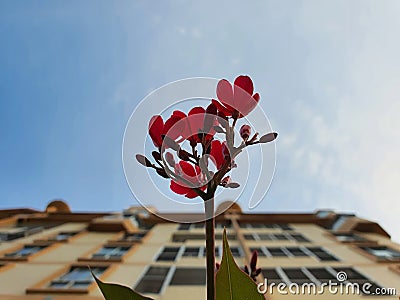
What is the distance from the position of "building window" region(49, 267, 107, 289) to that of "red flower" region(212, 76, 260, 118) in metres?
8.86

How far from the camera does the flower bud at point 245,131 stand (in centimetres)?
82

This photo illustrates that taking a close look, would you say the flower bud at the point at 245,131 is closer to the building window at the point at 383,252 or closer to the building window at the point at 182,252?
the building window at the point at 182,252

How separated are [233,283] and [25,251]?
13.6 meters

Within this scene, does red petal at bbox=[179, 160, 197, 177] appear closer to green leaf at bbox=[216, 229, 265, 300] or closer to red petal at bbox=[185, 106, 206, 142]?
red petal at bbox=[185, 106, 206, 142]

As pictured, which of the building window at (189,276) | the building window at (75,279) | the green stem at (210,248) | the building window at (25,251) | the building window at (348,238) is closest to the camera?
the green stem at (210,248)

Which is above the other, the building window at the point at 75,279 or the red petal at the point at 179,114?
the red petal at the point at 179,114

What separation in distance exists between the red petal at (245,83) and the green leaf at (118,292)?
562mm

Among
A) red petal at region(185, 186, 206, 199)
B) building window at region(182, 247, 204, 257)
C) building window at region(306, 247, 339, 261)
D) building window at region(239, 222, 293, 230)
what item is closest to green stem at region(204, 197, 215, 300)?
red petal at region(185, 186, 206, 199)

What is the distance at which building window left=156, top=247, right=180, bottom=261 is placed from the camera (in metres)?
11.5

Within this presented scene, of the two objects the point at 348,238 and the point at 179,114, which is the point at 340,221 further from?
the point at 179,114

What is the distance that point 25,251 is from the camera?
1197cm

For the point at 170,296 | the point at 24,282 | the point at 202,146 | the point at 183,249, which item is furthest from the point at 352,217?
the point at 202,146

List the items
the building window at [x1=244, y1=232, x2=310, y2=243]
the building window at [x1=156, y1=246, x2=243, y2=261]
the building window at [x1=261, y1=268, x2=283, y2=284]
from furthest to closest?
the building window at [x1=244, y1=232, x2=310, y2=243] < the building window at [x1=156, y1=246, x2=243, y2=261] < the building window at [x1=261, y1=268, x2=283, y2=284]

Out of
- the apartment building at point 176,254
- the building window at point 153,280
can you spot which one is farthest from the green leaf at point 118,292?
the building window at point 153,280
